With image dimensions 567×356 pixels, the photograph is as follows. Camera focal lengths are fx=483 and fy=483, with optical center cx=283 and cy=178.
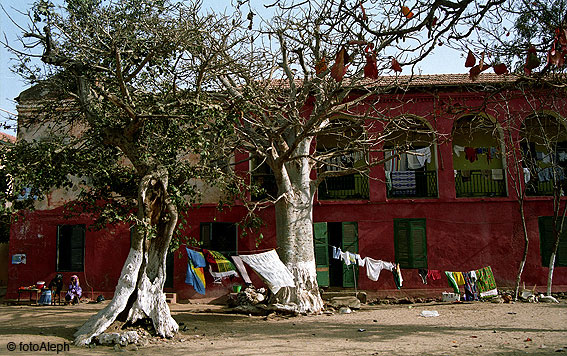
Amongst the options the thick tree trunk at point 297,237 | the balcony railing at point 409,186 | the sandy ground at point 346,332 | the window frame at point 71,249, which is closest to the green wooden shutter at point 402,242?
the balcony railing at point 409,186

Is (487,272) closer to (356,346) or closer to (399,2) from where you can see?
(356,346)

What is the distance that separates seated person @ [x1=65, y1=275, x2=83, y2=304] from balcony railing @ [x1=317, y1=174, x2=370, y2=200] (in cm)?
784

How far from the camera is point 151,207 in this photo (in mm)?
8922

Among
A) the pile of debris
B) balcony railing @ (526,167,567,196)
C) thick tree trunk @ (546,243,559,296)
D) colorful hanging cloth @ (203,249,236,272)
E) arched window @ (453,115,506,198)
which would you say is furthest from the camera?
arched window @ (453,115,506,198)

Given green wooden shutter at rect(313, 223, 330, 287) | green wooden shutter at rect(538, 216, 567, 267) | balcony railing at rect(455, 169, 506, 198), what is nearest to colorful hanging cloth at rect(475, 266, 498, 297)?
green wooden shutter at rect(538, 216, 567, 267)

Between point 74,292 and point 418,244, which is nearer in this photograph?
point 74,292

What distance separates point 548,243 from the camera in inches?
571

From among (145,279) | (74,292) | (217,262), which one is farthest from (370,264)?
(74,292)

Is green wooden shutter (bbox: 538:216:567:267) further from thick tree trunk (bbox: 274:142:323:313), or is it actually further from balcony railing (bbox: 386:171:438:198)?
thick tree trunk (bbox: 274:142:323:313)

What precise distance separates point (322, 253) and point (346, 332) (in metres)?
5.82

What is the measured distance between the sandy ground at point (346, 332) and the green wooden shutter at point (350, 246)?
2.39 metres

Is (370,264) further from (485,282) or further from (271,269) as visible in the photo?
→ (271,269)

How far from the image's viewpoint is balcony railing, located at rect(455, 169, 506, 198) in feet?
50.2

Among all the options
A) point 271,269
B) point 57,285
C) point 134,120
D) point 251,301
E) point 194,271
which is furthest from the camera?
point 57,285
